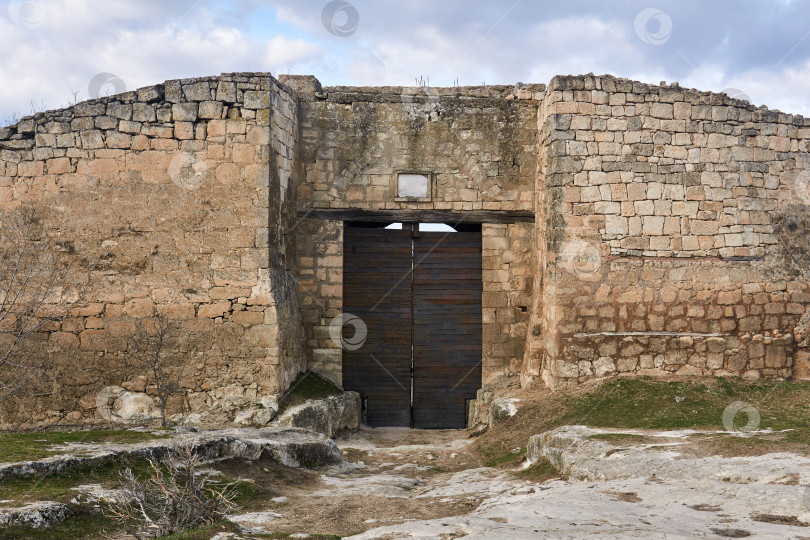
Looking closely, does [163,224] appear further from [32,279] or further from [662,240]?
[662,240]

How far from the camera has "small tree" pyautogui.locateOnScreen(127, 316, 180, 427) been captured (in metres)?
7.85

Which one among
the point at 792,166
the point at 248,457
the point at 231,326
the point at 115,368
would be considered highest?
the point at 792,166

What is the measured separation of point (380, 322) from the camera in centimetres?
958

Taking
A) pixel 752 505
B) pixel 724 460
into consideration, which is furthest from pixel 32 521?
pixel 724 460

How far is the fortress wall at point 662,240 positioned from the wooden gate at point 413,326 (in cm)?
144

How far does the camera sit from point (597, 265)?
8.30 meters

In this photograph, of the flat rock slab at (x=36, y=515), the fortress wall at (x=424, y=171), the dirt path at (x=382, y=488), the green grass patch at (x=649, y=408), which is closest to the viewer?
the flat rock slab at (x=36, y=515)

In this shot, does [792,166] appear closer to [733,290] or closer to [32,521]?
[733,290]

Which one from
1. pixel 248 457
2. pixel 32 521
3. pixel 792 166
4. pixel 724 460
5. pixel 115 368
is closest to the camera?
pixel 32 521

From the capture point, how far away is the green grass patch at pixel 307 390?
8.20 m

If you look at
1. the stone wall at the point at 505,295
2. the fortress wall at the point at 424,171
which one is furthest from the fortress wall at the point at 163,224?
the stone wall at the point at 505,295

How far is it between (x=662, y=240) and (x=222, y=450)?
5.73 meters

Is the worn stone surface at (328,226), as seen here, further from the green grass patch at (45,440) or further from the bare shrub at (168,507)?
the bare shrub at (168,507)

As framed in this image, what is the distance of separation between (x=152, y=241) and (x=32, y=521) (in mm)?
4524
